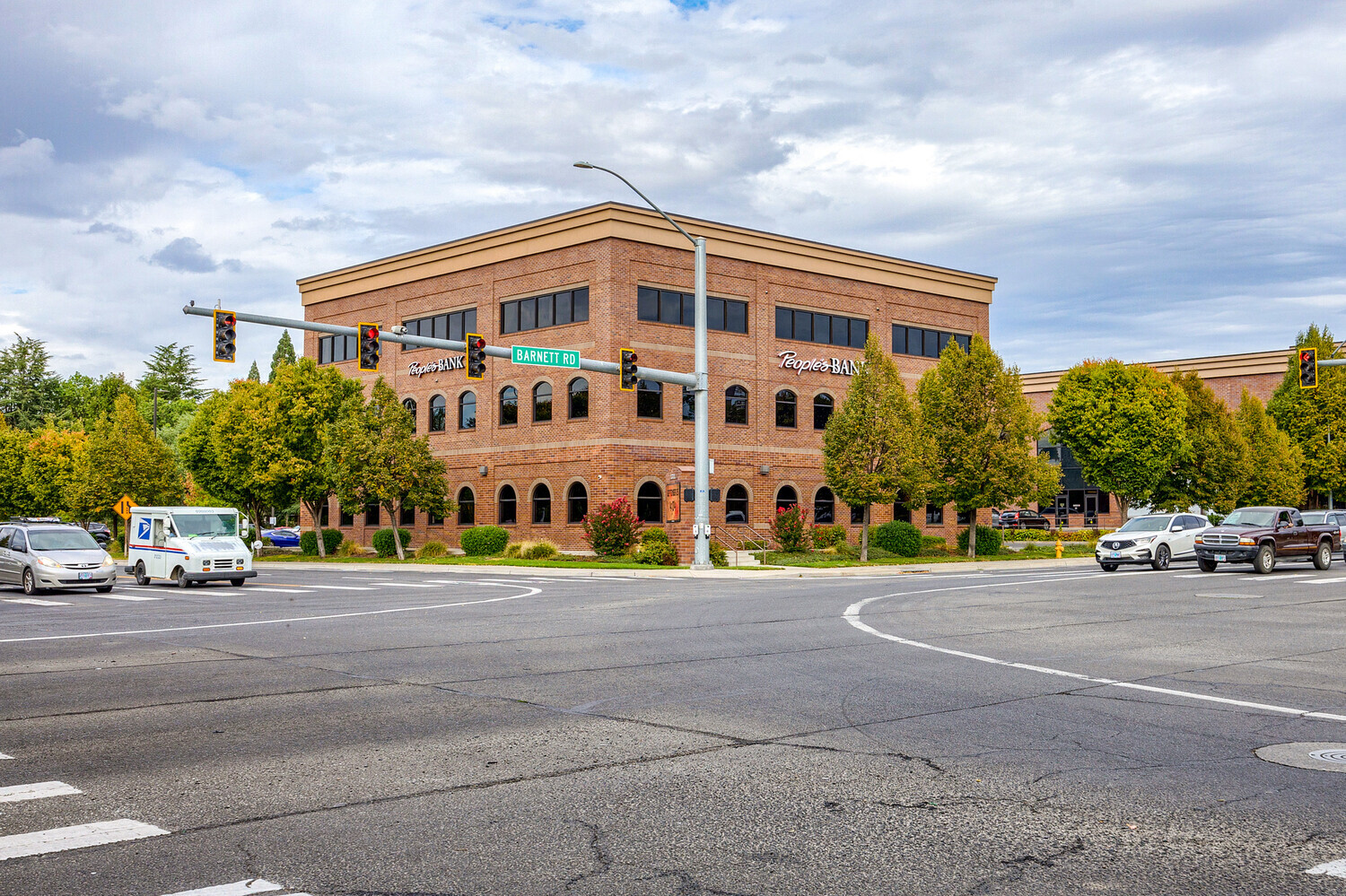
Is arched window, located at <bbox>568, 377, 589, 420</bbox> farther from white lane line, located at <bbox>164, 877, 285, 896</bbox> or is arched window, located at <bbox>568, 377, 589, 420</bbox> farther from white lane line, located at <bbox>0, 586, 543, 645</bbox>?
white lane line, located at <bbox>164, 877, 285, 896</bbox>

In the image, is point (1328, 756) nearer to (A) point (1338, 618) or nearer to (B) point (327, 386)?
(A) point (1338, 618)

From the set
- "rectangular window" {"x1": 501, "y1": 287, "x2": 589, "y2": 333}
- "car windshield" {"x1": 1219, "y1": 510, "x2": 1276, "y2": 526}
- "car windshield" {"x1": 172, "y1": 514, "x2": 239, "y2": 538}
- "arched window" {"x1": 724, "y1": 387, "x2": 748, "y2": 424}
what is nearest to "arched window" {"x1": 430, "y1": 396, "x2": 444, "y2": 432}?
"rectangular window" {"x1": 501, "y1": 287, "x2": 589, "y2": 333}

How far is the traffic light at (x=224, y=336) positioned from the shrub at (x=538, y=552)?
57.4 feet

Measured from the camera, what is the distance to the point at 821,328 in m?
48.9

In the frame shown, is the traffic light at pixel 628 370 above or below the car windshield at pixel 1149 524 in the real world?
above

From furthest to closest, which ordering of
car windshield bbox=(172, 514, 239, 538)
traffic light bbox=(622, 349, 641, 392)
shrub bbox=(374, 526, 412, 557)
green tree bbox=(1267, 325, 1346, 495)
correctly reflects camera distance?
green tree bbox=(1267, 325, 1346, 495), shrub bbox=(374, 526, 412, 557), traffic light bbox=(622, 349, 641, 392), car windshield bbox=(172, 514, 239, 538)

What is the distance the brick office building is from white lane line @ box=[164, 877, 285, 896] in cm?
3369

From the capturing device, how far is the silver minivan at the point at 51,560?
24703 millimetres

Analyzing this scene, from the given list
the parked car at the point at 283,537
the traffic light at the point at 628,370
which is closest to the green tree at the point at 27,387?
the parked car at the point at 283,537

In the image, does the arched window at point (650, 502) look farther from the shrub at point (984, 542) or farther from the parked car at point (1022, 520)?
the parked car at point (1022, 520)

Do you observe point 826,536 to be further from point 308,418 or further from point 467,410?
point 308,418

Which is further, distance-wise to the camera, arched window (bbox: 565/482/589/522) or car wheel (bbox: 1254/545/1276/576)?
arched window (bbox: 565/482/589/522)

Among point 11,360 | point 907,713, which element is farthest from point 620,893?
point 11,360

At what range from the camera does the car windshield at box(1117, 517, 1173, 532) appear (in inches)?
1262
